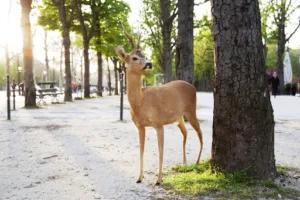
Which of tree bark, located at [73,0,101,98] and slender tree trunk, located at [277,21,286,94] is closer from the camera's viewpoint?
tree bark, located at [73,0,101,98]

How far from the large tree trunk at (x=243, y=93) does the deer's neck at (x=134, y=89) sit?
1059 mm

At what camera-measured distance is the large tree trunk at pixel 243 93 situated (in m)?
4.04

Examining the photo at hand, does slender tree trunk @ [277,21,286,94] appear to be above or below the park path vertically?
above

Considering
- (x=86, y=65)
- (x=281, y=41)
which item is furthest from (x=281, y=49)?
(x=86, y=65)

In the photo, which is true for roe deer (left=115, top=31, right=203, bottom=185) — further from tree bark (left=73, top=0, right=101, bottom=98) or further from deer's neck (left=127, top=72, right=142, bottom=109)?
tree bark (left=73, top=0, right=101, bottom=98)

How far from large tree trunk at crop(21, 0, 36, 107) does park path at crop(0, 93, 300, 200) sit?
687 cm

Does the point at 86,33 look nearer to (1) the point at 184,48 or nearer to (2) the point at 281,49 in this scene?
(1) the point at 184,48

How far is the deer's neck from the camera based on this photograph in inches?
168

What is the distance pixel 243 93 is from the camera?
13.3 feet

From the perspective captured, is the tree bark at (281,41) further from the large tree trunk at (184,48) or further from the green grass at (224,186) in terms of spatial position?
the green grass at (224,186)

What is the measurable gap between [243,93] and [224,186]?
114 cm

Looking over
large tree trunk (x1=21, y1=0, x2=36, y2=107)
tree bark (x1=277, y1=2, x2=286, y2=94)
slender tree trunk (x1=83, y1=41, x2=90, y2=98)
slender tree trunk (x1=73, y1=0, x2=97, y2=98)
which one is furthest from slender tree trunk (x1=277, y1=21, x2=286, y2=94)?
large tree trunk (x1=21, y1=0, x2=36, y2=107)

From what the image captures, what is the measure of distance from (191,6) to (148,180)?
882 centimetres

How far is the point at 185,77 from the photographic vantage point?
10.9 metres
